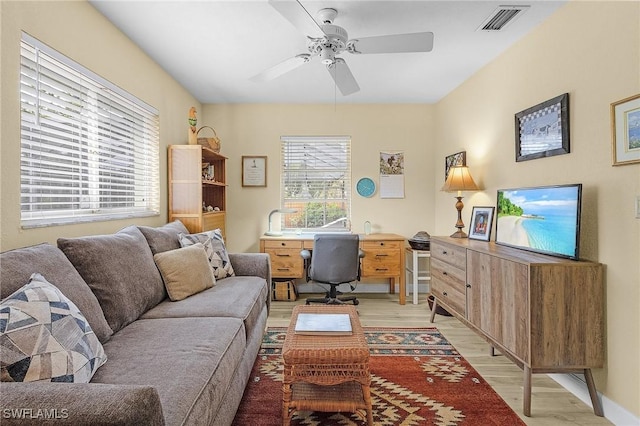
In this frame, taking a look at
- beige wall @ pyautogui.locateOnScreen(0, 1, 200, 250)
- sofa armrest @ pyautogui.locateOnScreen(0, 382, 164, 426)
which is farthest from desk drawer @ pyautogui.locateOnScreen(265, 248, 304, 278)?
sofa armrest @ pyautogui.locateOnScreen(0, 382, 164, 426)

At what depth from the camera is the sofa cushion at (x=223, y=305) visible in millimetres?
2004

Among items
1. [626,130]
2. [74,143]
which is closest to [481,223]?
[626,130]

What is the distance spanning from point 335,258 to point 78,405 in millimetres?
2802

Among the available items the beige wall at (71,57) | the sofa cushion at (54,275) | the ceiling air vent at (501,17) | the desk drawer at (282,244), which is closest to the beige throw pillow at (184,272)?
the beige wall at (71,57)

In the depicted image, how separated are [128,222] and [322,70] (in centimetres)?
222

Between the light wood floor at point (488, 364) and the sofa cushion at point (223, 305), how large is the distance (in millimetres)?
917

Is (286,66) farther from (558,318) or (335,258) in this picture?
(558,318)

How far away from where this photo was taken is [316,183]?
4.55m

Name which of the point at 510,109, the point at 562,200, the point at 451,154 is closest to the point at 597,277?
the point at 562,200

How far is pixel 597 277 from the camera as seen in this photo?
190 centimetres

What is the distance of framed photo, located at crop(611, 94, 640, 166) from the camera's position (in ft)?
5.63

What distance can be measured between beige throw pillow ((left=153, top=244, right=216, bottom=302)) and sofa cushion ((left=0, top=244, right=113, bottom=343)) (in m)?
0.64

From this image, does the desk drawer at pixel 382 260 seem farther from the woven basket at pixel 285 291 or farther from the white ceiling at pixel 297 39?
the white ceiling at pixel 297 39

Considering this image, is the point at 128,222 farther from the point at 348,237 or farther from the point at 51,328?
the point at 348,237
